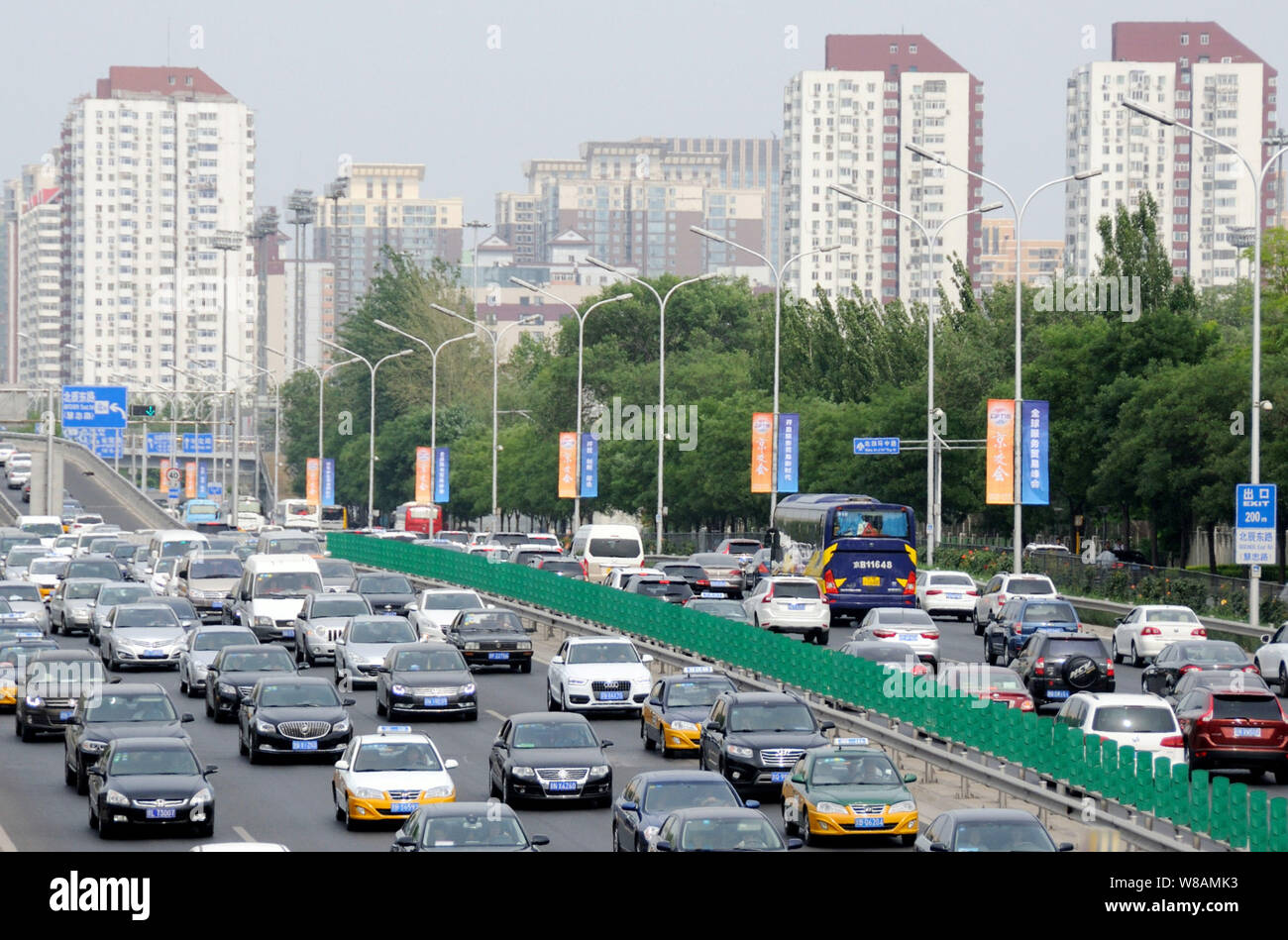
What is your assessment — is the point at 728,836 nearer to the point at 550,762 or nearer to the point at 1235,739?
the point at 550,762

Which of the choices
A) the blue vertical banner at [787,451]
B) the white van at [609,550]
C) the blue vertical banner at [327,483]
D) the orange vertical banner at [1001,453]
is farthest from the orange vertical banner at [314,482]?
the orange vertical banner at [1001,453]

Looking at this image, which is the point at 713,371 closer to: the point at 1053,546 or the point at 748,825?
the point at 1053,546

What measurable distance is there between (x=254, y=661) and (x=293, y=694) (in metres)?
5.17

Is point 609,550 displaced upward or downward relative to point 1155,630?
upward

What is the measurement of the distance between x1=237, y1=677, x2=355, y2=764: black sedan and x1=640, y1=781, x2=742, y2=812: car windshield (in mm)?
9874

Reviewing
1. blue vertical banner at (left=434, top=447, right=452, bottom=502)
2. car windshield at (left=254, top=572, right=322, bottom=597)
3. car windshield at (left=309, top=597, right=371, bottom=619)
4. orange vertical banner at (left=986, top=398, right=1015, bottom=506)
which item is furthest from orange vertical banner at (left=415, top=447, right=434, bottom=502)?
car windshield at (left=309, top=597, right=371, bottom=619)

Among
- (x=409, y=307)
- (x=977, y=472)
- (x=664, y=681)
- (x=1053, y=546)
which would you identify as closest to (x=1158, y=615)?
(x=664, y=681)

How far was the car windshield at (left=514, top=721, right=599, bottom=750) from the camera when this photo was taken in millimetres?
28266

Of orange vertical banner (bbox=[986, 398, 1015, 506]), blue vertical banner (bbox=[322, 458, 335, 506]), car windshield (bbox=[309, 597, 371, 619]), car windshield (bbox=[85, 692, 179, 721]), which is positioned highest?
orange vertical banner (bbox=[986, 398, 1015, 506])

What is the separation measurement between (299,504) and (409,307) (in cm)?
4720

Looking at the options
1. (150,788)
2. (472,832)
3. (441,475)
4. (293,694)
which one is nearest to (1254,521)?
(293,694)

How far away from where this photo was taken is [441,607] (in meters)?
48.2

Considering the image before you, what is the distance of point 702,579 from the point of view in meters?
60.5

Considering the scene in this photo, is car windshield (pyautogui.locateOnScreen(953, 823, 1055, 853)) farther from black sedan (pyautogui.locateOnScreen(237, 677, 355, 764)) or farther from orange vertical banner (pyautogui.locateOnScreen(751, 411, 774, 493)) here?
orange vertical banner (pyautogui.locateOnScreen(751, 411, 774, 493))
